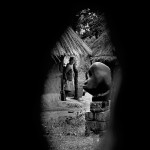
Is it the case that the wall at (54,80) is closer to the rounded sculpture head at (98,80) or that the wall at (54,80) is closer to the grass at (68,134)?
the grass at (68,134)

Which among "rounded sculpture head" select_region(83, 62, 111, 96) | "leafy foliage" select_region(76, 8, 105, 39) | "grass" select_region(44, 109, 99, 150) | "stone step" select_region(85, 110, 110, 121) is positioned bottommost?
"grass" select_region(44, 109, 99, 150)

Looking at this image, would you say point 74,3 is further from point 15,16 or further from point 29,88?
point 29,88

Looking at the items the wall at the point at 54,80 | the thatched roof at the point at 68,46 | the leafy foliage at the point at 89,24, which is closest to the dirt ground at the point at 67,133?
the wall at the point at 54,80

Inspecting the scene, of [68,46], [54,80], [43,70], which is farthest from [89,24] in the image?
[43,70]

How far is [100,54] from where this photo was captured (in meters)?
9.97

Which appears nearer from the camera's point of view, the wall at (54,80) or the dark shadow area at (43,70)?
the dark shadow area at (43,70)

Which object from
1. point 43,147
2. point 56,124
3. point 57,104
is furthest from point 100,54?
point 43,147

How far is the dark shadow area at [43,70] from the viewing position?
1.72 metres

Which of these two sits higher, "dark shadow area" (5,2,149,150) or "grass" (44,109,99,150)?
"dark shadow area" (5,2,149,150)

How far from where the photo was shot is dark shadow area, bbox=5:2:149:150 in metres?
1.72

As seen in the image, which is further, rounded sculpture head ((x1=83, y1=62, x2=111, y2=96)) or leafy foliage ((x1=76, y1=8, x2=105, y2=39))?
leafy foliage ((x1=76, y1=8, x2=105, y2=39))

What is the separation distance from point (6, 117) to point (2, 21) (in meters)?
0.66

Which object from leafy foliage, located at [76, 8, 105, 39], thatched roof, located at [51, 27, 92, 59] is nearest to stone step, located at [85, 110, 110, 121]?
thatched roof, located at [51, 27, 92, 59]

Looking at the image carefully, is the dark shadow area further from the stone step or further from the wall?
the wall
